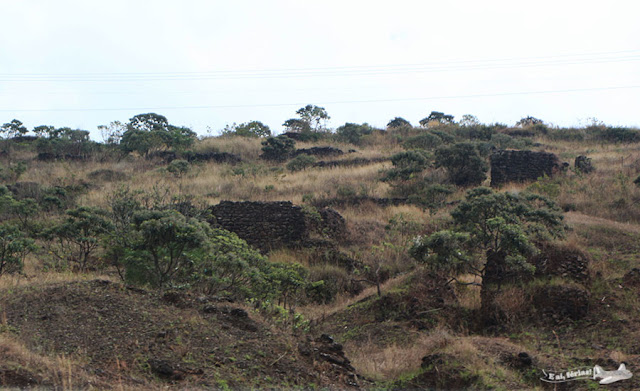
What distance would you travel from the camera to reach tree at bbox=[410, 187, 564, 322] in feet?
32.8

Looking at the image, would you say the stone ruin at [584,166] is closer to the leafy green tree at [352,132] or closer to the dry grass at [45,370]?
the leafy green tree at [352,132]

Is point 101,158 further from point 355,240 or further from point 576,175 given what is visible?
point 576,175

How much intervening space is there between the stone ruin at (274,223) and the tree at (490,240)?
4.28m

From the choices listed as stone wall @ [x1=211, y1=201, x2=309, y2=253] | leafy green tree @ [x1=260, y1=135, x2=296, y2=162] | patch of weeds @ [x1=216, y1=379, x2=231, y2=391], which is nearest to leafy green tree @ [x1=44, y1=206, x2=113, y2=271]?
stone wall @ [x1=211, y1=201, x2=309, y2=253]

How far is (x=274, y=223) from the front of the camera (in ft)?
51.7

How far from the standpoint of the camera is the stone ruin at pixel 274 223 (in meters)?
15.5

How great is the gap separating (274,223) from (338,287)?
3.72m

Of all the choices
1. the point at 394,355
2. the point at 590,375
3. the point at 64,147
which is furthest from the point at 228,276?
the point at 64,147

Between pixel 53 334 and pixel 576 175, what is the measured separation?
18316 millimetres

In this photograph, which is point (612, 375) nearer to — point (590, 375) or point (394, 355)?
point (590, 375)

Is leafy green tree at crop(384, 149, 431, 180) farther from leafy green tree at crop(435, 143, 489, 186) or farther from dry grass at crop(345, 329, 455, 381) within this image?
dry grass at crop(345, 329, 455, 381)

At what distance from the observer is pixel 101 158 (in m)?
Answer: 32.0

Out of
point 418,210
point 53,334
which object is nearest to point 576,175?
point 418,210

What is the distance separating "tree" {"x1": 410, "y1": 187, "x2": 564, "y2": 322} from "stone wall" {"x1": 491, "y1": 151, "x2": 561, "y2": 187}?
8534 mm
